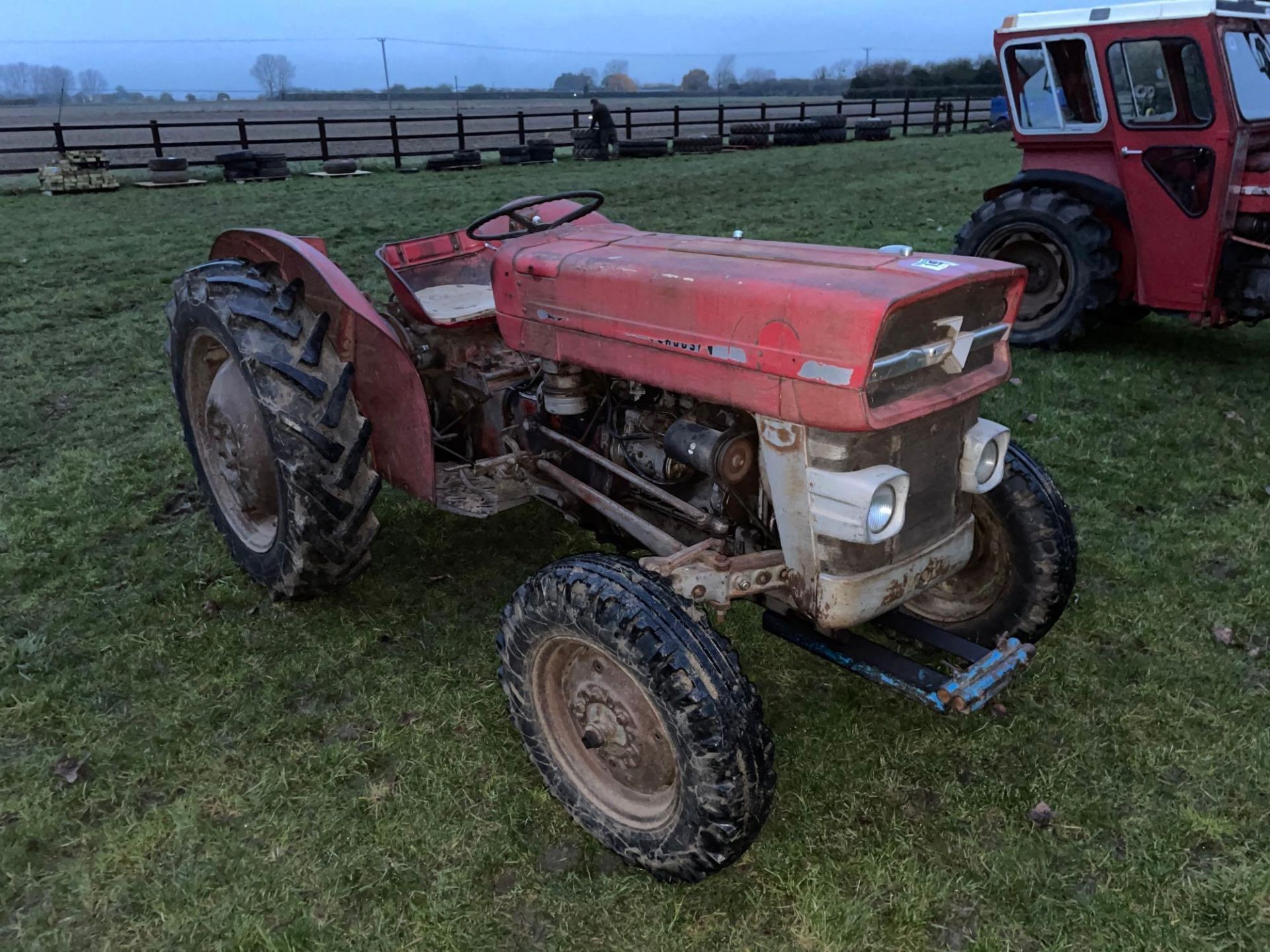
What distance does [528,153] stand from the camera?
1867 centimetres

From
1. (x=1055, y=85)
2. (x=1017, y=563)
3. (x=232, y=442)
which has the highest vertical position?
(x=1055, y=85)

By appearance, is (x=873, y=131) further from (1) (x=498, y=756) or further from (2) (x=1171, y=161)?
(1) (x=498, y=756)

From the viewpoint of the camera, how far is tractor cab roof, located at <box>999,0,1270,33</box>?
546cm

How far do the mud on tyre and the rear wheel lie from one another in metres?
4.64

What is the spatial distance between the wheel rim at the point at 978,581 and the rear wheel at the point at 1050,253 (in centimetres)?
354

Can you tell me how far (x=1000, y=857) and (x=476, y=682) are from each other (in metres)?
1.68

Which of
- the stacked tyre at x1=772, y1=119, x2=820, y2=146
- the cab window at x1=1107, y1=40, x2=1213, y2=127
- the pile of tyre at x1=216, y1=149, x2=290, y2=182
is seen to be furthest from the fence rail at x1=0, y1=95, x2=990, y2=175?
the cab window at x1=1107, y1=40, x2=1213, y2=127

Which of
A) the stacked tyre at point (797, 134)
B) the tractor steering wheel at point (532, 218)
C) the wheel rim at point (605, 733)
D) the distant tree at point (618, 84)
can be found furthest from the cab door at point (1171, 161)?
the distant tree at point (618, 84)

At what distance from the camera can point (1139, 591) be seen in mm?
3518

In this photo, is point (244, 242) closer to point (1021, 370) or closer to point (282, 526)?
point (282, 526)

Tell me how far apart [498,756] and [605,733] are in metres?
0.52

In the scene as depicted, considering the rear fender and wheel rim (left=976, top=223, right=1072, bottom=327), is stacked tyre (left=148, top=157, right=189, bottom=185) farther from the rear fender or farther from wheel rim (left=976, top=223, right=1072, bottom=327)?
the rear fender

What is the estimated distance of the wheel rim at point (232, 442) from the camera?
131 inches

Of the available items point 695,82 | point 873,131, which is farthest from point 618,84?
point 873,131
